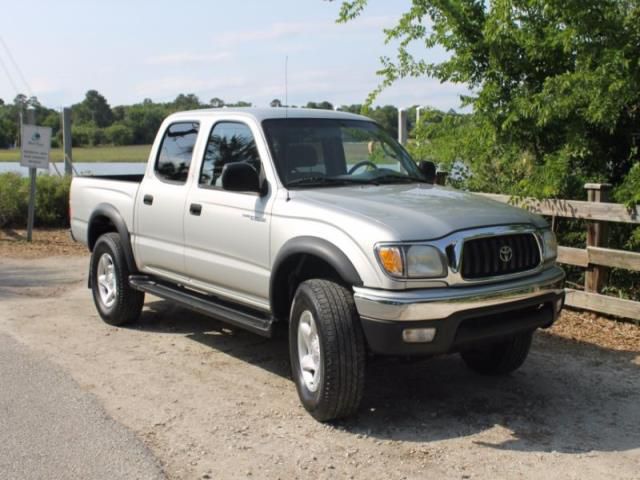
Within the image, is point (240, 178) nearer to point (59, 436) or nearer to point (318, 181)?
point (318, 181)

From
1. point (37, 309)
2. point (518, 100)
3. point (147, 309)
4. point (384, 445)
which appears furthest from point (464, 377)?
point (37, 309)

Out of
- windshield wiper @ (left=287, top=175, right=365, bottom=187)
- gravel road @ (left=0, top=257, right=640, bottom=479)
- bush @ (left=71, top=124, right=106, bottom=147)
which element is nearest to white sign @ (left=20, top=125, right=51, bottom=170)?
bush @ (left=71, top=124, right=106, bottom=147)

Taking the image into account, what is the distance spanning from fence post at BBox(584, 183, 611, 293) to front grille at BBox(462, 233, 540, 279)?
278 centimetres

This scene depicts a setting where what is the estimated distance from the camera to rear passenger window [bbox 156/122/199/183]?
6590 mm

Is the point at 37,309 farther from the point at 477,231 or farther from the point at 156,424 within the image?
the point at 477,231

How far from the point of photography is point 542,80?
8500 millimetres

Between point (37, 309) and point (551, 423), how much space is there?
5.66 m

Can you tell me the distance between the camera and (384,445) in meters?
4.61

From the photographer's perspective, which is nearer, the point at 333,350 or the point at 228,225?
the point at 333,350

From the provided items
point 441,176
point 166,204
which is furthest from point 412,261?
point 441,176

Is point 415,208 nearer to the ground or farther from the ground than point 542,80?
nearer to the ground

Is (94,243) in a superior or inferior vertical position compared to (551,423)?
superior

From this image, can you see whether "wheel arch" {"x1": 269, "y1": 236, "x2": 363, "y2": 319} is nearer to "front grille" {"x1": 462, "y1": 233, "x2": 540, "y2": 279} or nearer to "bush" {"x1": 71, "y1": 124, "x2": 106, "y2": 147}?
"front grille" {"x1": 462, "y1": 233, "x2": 540, "y2": 279}

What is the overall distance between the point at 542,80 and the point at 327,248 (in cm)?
471
